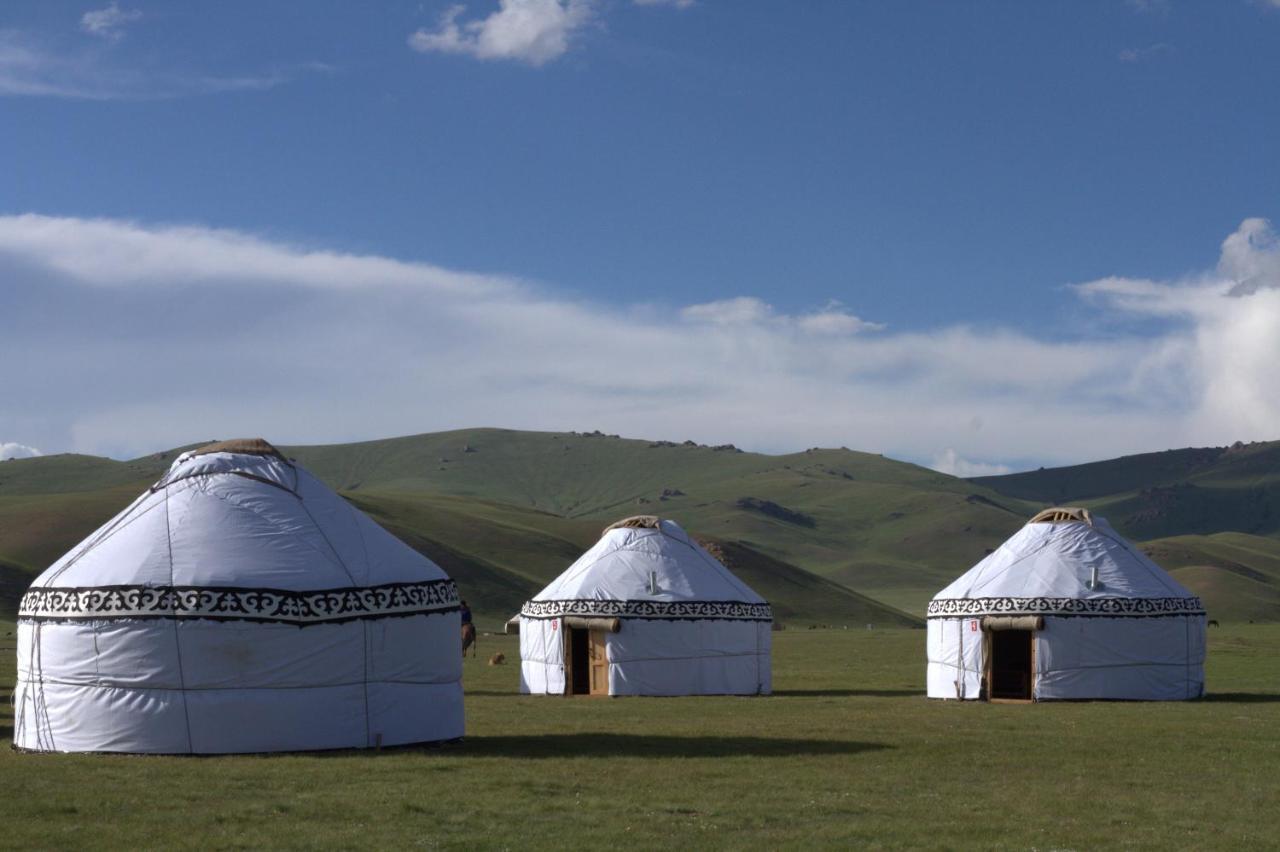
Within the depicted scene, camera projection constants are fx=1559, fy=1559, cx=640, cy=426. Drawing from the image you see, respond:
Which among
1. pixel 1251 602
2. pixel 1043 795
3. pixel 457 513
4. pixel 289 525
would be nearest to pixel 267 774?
pixel 289 525

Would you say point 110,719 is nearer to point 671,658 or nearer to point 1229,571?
point 671,658

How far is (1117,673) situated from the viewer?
A: 23031 millimetres

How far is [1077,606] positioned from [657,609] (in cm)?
632

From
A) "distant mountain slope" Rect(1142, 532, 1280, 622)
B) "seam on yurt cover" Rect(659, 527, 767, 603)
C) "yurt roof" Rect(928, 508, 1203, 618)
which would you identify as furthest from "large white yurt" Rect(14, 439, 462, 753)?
"distant mountain slope" Rect(1142, 532, 1280, 622)

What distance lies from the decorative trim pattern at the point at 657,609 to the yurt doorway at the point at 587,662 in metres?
0.38

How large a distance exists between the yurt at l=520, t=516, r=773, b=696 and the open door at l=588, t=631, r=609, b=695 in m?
0.02

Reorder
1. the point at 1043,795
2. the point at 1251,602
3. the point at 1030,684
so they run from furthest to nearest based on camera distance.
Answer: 1. the point at 1251,602
2. the point at 1030,684
3. the point at 1043,795

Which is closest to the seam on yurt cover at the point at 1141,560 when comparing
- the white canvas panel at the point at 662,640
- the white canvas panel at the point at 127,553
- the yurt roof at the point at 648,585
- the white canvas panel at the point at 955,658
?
the white canvas panel at the point at 955,658

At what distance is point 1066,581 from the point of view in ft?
75.9

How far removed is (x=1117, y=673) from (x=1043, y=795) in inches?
439

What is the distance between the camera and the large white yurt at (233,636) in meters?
13.8

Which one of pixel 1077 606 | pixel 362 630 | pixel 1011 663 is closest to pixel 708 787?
pixel 362 630

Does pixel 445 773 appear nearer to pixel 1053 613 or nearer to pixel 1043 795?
pixel 1043 795

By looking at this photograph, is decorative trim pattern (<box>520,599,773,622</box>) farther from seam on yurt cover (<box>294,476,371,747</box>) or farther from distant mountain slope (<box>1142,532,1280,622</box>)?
distant mountain slope (<box>1142,532,1280,622</box>)
